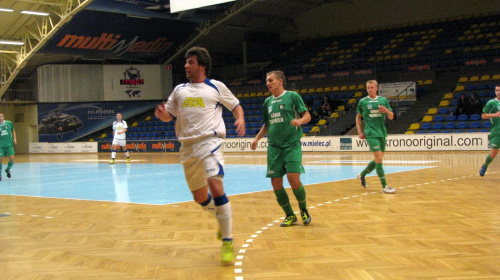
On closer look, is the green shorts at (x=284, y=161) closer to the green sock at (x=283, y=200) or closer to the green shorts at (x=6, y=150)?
the green sock at (x=283, y=200)

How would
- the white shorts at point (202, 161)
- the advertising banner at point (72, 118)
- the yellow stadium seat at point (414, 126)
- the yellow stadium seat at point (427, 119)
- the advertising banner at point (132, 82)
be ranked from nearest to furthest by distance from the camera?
the white shorts at point (202, 161)
the yellow stadium seat at point (414, 126)
the yellow stadium seat at point (427, 119)
the advertising banner at point (72, 118)
the advertising banner at point (132, 82)

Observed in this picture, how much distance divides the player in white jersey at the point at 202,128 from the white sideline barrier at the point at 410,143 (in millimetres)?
18910

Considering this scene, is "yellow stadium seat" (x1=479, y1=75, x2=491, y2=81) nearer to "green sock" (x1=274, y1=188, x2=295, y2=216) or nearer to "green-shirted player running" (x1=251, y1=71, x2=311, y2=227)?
"green-shirted player running" (x1=251, y1=71, x2=311, y2=227)

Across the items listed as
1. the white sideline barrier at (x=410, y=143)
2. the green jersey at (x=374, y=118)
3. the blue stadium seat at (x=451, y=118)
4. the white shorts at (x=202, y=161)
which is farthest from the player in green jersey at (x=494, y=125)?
the blue stadium seat at (x=451, y=118)

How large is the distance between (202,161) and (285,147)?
1.73 metres

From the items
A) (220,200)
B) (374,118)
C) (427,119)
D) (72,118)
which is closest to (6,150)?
(374,118)

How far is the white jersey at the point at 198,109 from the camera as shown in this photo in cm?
475

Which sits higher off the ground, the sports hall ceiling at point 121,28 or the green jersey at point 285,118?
the sports hall ceiling at point 121,28

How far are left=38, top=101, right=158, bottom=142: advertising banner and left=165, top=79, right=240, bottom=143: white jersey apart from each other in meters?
31.9

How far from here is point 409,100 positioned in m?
27.2

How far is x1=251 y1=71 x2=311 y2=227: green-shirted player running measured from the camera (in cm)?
614

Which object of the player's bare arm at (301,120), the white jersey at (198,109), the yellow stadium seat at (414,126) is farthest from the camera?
the yellow stadium seat at (414,126)

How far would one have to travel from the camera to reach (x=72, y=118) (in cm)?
3484

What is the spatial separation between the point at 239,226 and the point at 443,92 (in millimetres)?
23165
